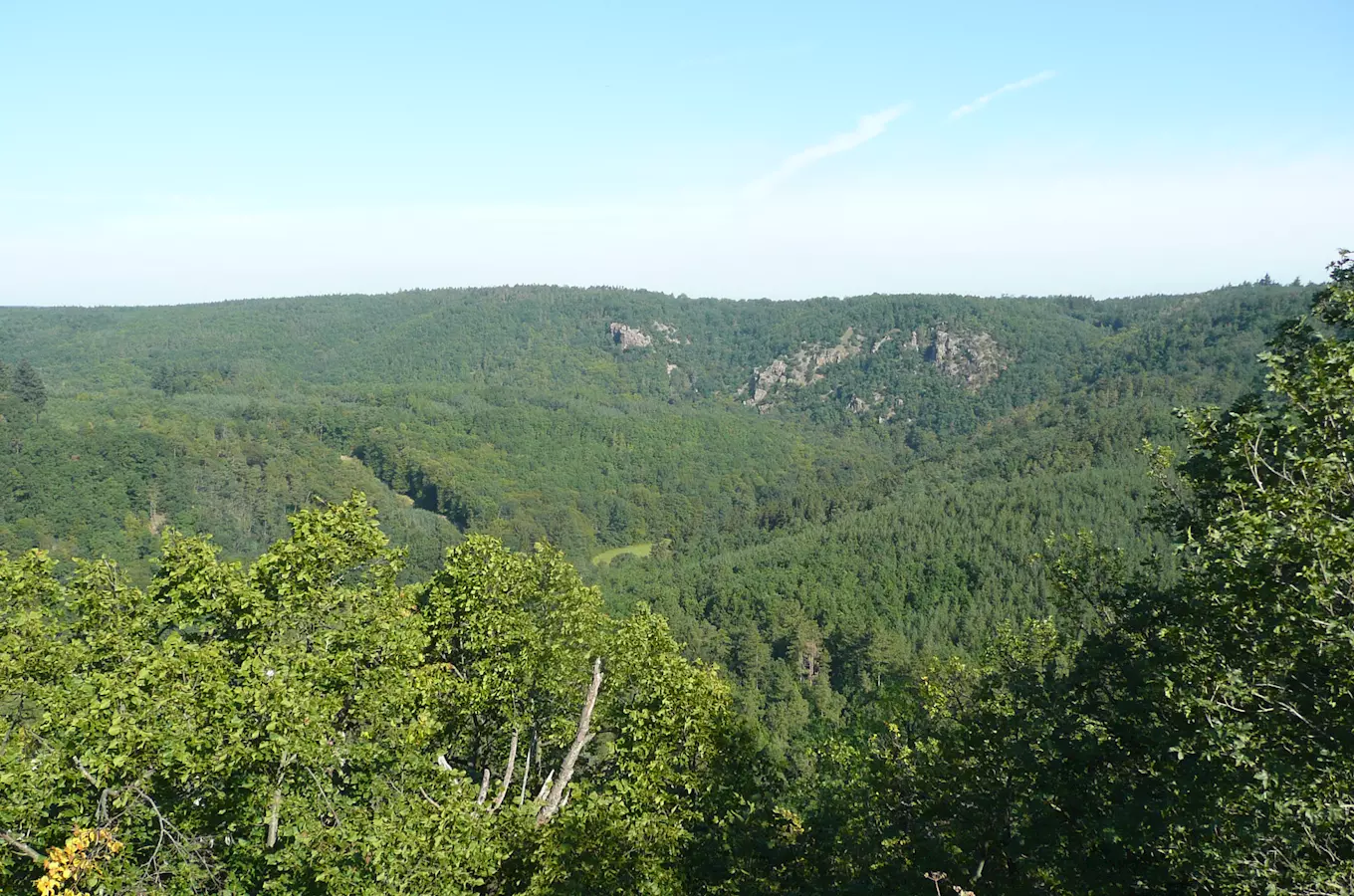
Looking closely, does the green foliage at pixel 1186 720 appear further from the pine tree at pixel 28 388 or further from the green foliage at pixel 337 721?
the pine tree at pixel 28 388

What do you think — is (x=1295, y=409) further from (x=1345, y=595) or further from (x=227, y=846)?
(x=227, y=846)

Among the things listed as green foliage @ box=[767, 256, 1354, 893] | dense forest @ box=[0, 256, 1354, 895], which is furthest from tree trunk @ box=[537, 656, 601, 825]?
green foliage @ box=[767, 256, 1354, 893]

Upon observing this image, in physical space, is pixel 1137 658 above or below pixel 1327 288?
below

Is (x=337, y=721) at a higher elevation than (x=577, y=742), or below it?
higher

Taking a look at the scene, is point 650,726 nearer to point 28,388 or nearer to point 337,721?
point 337,721

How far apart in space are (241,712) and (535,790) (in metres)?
8.92

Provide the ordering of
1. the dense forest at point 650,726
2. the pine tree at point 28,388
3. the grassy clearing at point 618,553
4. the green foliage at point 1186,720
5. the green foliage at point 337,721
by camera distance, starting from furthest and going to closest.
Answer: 1. the grassy clearing at point 618,553
2. the pine tree at point 28,388
3. the green foliage at point 337,721
4. the dense forest at point 650,726
5. the green foliage at point 1186,720

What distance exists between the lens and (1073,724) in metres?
14.4

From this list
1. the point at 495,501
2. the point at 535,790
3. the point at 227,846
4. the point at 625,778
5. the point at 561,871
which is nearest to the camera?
the point at 227,846

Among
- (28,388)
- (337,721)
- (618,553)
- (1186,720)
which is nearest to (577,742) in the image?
(337,721)

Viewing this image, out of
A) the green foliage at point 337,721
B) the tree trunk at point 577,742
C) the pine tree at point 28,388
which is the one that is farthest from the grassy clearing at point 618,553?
the green foliage at point 337,721

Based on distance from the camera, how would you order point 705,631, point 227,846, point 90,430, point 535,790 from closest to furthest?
point 227,846, point 535,790, point 705,631, point 90,430

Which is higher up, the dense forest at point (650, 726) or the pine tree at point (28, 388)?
the dense forest at point (650, 726)

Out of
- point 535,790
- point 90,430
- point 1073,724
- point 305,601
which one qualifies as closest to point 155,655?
point 305,601
